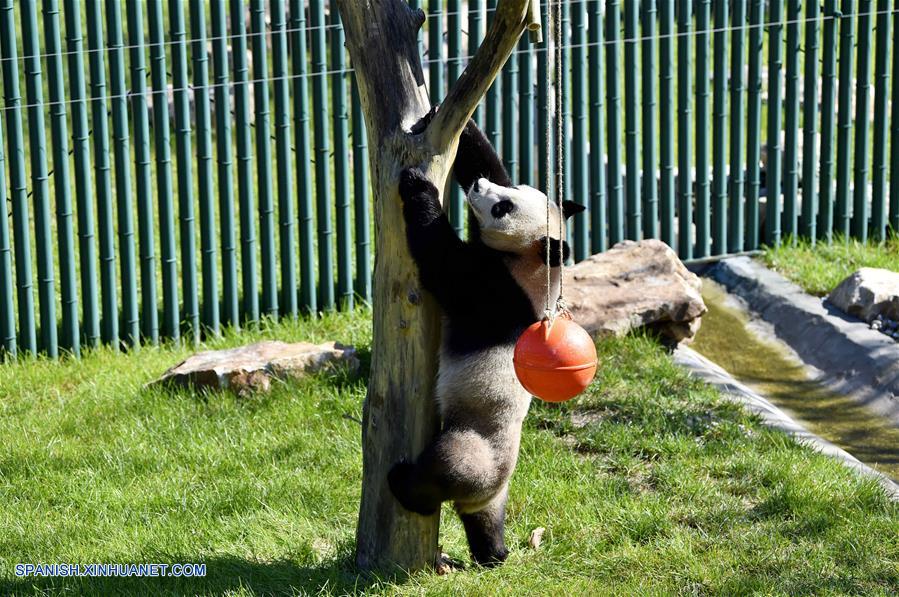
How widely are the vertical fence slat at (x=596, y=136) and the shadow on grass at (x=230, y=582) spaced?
4143 millimetres

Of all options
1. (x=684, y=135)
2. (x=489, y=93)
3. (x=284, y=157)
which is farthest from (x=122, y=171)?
(x=684, y=135)

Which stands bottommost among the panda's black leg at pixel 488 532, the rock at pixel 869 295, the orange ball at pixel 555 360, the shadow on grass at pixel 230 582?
the shadow on grass at pixel 230 582

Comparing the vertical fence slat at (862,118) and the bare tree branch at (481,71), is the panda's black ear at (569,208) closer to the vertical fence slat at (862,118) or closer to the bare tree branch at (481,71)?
the bare tree branch at (481,71)

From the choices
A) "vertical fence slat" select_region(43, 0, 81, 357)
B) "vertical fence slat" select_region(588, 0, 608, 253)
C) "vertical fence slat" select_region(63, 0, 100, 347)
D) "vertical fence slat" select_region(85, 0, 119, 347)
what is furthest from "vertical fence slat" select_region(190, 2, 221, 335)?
"vertical fence slat" select_region(588, 0, 608, 253)

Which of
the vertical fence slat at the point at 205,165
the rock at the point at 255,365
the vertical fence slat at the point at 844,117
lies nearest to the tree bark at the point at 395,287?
the rock at the point at 255,365

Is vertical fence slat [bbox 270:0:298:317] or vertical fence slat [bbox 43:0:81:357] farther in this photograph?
vertical fence slat [bbox 270:0:298:317]

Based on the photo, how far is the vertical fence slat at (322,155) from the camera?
7.46 m

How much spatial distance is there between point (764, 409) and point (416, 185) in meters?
2.95

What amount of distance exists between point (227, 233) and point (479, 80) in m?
3.69

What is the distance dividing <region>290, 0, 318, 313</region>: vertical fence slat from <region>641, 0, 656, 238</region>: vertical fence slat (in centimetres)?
206

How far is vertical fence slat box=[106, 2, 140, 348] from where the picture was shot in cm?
709

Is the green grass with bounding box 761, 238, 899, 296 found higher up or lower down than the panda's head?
lower down

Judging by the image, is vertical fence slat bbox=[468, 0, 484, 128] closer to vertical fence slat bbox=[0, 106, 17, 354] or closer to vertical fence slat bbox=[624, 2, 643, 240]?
vertical fence slat bbox=[624, 2, 643, 240]

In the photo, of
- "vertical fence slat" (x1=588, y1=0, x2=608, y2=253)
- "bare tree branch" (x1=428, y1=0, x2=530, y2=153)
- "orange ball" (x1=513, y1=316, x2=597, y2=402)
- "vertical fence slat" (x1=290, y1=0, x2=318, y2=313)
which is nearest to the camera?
"orange ball" (x1=513, y1=316, x2=597, y2=402)
